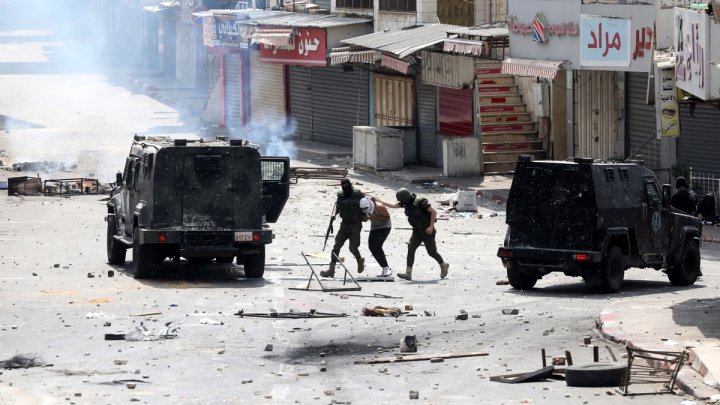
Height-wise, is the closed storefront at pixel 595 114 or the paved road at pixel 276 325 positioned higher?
the closed storefront at pixel 595 114

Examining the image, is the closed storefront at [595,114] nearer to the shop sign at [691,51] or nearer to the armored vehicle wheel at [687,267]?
the armored vehicle wheel at [687,267]

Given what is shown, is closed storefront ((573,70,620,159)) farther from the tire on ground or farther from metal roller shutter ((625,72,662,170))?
the tire on ground

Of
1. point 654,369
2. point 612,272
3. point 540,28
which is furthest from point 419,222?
point 540,28

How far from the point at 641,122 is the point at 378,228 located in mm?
12270

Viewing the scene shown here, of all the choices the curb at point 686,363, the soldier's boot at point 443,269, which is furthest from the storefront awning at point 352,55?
the curb at point 686,363

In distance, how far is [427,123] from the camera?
1644 inches

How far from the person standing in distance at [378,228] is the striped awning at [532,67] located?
11.6 metres

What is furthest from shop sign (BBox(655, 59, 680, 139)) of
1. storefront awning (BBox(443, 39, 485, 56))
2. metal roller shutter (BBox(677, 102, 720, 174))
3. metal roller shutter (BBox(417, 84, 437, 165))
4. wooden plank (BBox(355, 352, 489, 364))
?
metal roller shutter (BBox(417, 84, 437, 165))

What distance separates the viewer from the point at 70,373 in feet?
48.2

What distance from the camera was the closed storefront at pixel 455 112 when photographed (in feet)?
129

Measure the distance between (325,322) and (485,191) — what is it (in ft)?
54.9

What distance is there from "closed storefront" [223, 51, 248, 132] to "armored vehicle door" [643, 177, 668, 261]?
33.3m

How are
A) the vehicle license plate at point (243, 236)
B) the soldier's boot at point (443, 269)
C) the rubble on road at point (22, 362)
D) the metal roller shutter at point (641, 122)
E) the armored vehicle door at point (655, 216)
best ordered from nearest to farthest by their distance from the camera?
1. the rubble on road at point (22, 362)
2. the armored vehicle door at point (655, 216)
3. the vehicle license plate at point (243, 236)
4. the soldier's boot at point (443, 269)
5. the metal roller shutter at point (641, 122)

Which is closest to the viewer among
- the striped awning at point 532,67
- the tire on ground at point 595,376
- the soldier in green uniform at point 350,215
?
the tire on ground at point 595,376
